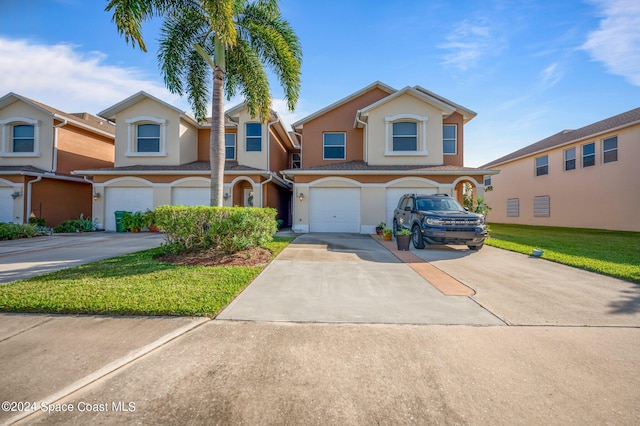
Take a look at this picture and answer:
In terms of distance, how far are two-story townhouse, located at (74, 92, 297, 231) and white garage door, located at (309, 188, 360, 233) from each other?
294 centimetres

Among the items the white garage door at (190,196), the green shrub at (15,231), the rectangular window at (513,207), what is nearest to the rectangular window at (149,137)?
the white garage door at (190,196)

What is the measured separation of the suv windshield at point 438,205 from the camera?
34.0ft

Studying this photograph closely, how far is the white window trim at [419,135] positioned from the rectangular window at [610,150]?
11.2m

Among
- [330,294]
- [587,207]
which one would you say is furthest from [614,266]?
[587,207]

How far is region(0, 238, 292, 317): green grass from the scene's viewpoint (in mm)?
4109

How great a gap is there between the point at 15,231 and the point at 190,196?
23.7 feet

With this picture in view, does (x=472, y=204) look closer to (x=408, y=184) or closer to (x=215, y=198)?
(x=408, y=184)

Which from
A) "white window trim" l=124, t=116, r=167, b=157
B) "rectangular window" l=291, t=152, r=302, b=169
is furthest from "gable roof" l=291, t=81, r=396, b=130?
"white window trim" l=124, t=116, r=167, b=157

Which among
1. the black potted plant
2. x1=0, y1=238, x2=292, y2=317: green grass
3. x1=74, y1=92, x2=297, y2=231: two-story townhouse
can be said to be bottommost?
x1=0, y1=238, x2=292, y2=317: green grass

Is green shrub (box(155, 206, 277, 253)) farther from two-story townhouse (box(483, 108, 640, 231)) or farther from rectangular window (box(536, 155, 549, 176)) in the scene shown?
rectangular window (box(536, 155, 549, 176))

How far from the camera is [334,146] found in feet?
57.3

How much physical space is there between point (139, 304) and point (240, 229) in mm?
3602

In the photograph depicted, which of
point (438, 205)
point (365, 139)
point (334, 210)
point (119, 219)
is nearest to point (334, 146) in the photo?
point (365, 139)

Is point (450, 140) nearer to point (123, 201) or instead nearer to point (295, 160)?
point (295, 160)
